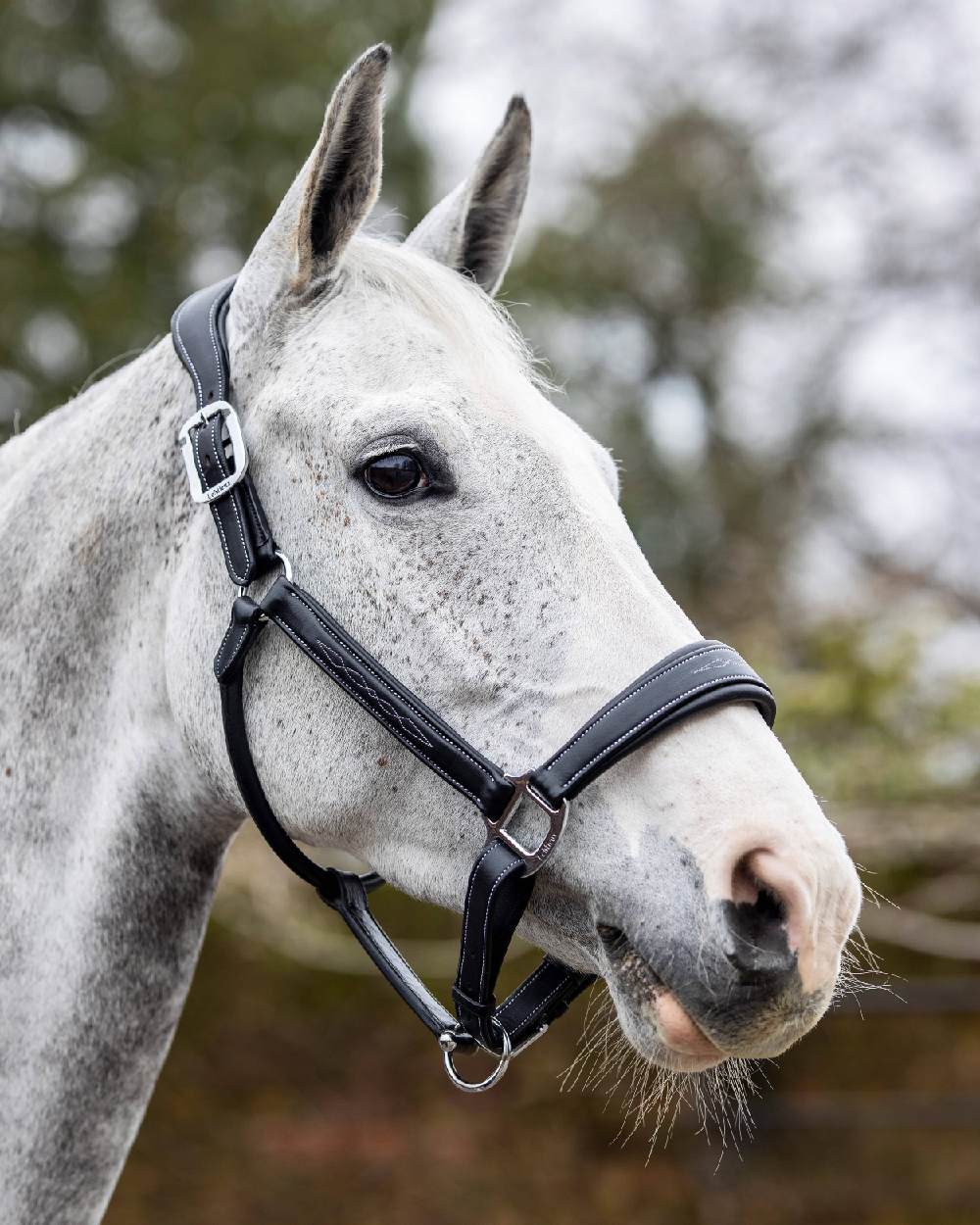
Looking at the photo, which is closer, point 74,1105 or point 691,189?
point 74,1105

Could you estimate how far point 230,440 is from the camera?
82.4 inches

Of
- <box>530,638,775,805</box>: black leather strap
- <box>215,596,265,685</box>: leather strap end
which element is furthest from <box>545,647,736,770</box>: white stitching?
<box>215,596,265,685</box>: leather strap end

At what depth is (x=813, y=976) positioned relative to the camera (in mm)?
1606

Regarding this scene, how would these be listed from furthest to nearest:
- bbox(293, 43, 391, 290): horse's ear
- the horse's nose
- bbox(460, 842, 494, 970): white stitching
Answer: bbox(293, 43, 391, 290): horse's ear, bbox(460, 842, 494, 970): white stitching, the horse's nose

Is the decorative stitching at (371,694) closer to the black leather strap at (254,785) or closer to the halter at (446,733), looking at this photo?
the halter at (446,733)

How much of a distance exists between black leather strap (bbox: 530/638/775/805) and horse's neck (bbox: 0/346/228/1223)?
81 centimetres

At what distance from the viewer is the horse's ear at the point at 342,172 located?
2.03m

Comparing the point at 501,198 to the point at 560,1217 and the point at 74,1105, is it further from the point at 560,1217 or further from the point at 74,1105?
the point at 560,1217

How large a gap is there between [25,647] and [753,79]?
42.2 feet

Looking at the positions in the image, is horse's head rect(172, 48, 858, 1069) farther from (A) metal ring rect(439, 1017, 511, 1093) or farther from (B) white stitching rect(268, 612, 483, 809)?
(A) metal ring rect(439, 1017, 511, 1093)

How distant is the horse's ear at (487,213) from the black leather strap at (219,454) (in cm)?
58

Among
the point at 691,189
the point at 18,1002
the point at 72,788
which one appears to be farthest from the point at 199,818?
the point at 691,189

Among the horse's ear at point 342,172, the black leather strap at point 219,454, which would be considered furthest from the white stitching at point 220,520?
the horse's ear at point 342,172

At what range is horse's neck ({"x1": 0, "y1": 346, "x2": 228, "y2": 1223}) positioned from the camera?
81.3 inches
